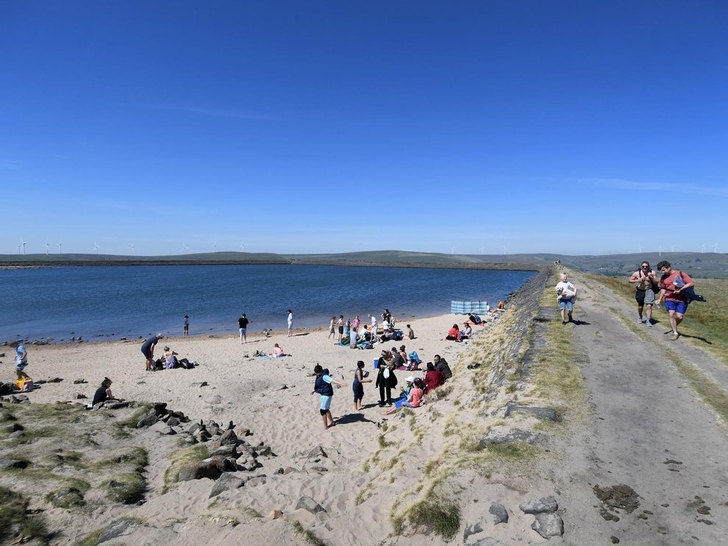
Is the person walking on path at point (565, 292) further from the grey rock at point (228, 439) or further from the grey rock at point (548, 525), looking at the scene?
the grey rock at point (228, 439)

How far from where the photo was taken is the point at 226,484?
7.30m

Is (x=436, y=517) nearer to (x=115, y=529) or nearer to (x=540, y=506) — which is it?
(x=540, y=506)

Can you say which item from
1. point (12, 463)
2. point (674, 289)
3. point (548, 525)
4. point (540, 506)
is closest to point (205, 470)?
point (12, 463)

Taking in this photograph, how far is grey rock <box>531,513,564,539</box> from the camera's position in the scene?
15.1 feet

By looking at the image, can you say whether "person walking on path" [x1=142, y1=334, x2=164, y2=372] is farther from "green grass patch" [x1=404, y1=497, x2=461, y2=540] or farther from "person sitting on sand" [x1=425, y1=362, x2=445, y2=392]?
"green grass patch" [x1=404, y1=497, x2=461, y2=540]

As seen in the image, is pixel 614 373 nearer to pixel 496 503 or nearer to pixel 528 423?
pixel 528 423

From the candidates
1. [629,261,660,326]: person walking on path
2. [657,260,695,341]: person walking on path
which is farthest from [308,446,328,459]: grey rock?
[629,261,660,326]: person walking on path

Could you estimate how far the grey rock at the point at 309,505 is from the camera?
6.16 meters

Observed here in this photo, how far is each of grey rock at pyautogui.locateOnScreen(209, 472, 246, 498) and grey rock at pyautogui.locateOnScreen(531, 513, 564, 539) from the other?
197 inches

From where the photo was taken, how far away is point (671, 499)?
5.09 metres

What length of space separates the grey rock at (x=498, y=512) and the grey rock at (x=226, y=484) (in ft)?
14.7

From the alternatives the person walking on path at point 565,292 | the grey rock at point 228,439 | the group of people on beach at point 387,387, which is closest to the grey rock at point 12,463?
the grey rock at point 228,439

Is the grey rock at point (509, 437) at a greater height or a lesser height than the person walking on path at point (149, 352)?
greater

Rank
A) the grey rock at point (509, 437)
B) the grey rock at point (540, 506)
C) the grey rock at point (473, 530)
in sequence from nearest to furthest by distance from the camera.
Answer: the grey rock at point (473, 530) → the grey rock at point (540, 506) → the grey rock at point (509, 437)
